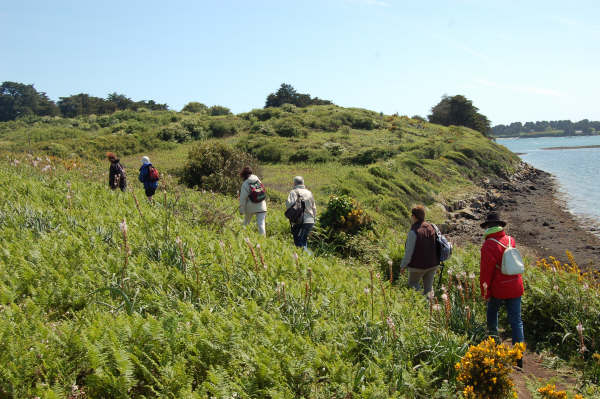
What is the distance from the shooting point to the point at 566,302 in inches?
229

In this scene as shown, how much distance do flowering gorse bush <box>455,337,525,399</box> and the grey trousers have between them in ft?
10.4

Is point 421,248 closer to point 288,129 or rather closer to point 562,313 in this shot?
point 562,313

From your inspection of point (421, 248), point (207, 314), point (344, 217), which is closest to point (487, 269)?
point (421, 248)

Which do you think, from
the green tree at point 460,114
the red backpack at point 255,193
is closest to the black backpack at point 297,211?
the red backpack at point 255,193

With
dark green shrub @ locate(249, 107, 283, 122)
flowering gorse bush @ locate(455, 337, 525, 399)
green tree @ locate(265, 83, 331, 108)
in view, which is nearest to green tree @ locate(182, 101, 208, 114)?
green tree @ locate(265, 83, 331, 108)

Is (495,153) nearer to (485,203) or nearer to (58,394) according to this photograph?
(485,203)

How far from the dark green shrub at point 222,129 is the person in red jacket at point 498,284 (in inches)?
1532

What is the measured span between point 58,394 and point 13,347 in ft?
1.96

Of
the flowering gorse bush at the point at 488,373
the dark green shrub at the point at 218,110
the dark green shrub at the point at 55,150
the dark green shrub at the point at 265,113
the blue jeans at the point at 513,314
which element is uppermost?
the dark green shrub at the point at 218,110

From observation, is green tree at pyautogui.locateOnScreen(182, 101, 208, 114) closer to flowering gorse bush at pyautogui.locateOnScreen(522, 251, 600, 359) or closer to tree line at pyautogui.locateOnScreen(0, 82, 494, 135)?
tree line at pyautogui.locateOnScreen(0, 82, 494, 135)

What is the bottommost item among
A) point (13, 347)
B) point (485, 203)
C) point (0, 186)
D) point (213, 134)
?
point (485, 203)

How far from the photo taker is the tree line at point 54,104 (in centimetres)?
7456

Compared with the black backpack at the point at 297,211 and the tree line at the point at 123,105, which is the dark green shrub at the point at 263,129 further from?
the black backpack at the point at 297,211

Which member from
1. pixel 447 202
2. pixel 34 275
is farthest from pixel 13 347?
pixel 447 202
